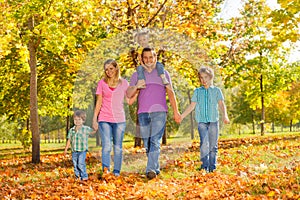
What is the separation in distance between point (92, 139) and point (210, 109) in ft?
6.90

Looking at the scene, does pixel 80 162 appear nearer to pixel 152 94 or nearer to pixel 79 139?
pixel 79 139

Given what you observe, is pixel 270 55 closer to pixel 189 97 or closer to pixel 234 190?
pixel 189 97

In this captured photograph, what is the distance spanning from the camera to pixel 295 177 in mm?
6371

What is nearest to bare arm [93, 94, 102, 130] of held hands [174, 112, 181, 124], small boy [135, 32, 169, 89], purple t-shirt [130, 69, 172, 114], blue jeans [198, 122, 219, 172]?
purple t-shirt [130, 69, 172, 114]

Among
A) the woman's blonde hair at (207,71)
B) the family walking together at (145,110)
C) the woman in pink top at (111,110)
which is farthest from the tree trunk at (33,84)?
the woman's blonde hair at (207,71)

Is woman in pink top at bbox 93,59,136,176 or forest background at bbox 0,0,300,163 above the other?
forest background at bbox 0,0,300,163

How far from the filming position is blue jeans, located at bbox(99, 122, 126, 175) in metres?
7.53

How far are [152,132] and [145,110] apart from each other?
20.5 inches

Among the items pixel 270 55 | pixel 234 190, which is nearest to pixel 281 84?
pixel 270 55

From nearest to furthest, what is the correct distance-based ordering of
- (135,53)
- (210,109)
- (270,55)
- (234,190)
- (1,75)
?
(234,190), (135,53), (210,109), (1,75), (270,55)

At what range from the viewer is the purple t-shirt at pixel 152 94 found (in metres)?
7.03

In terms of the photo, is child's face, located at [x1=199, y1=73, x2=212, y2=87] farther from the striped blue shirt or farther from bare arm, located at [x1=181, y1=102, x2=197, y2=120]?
bare arm, located at [x1=181, y1=102, x2=197, y2=120]

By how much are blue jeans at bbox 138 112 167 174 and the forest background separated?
0.18 metres

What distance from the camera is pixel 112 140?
7801mm
